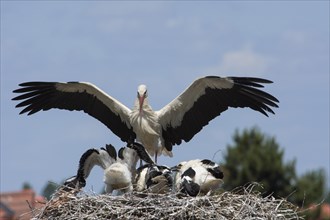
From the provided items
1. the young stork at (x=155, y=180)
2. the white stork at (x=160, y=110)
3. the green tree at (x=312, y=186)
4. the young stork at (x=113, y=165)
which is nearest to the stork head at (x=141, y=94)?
the white stork at (x=160, y=110)

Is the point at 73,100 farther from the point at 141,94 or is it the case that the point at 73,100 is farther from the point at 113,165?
the point at 113,165

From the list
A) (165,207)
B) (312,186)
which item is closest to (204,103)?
(165,207)

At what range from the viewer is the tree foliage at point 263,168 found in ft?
97.1

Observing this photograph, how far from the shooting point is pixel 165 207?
32.4 feet

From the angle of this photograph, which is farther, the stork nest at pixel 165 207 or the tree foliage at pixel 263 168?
the tree foliage at pixel 263 168

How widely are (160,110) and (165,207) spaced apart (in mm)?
3531

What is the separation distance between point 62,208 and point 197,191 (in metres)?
1.01

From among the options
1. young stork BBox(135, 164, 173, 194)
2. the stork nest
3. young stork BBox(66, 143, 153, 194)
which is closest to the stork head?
young stork BBox(66, 143, 153, 194)

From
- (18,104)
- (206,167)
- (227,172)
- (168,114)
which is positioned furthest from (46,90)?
(227,172)

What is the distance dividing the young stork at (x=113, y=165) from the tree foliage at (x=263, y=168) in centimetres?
1858

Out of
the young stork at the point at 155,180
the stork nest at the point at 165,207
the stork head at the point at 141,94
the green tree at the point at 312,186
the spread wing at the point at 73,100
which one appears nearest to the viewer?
the stork nest at the point at 165,207

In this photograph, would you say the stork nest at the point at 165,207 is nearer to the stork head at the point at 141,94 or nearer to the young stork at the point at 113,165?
the young stork at the point at 113,165

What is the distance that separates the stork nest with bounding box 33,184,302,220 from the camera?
9.84m

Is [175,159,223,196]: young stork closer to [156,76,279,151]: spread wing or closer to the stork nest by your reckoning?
the stork nest
